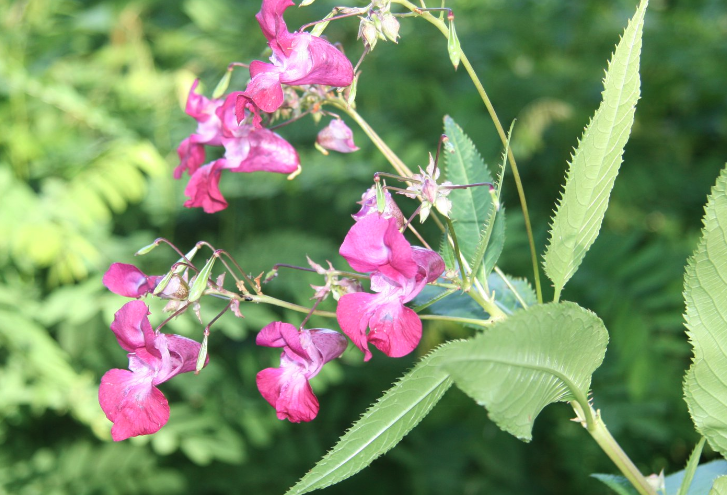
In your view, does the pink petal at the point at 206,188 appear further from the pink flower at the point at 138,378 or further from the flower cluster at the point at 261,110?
the pink flower at the point at 138,378

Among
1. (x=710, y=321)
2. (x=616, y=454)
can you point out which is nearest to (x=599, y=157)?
(x=710, y=321)

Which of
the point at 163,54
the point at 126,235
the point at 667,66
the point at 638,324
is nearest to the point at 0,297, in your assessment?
the point at 126,235

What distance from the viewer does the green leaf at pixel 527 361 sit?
461 millimetres

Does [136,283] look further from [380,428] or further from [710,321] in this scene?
[710,321]

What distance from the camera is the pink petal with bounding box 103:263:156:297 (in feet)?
2.19

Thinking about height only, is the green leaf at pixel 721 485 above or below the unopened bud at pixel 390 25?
below

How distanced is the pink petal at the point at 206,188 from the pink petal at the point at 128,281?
0.40ft

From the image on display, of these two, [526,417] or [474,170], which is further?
[474,170]

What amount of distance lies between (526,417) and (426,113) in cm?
211

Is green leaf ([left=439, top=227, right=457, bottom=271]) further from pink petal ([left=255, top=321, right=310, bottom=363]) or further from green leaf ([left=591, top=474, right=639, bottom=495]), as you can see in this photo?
green leaf ([left=591, top=474, right=639, bottom=495])

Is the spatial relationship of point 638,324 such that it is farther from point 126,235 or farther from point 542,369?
point 126,235

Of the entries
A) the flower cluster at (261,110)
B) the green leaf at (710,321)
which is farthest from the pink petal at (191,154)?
the green leaf at (710,321)

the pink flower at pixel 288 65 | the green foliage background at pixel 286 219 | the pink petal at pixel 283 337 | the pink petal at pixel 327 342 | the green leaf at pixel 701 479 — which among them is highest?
the pink flower at pixel 288 65

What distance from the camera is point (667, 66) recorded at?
261 cm
